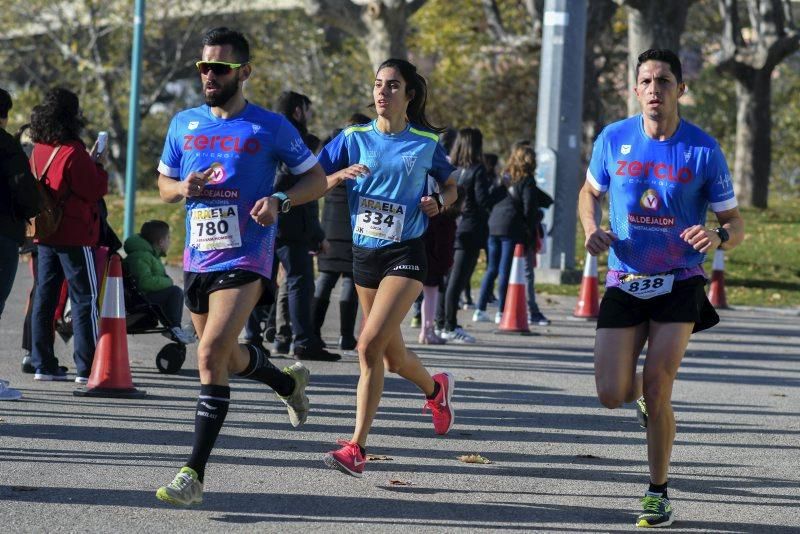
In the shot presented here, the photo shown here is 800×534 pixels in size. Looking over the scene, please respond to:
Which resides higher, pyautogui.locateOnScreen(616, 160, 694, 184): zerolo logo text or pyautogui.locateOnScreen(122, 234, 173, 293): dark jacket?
pyautogui.locateOnScreen(616, 160, 694, 184): zerolo logo text

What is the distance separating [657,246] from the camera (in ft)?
21.9

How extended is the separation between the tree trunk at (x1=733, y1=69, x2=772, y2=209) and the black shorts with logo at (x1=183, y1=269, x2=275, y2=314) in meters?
29.4

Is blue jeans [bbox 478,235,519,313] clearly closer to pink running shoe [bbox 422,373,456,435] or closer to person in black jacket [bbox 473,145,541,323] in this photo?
person in black jacket [bbox 473,145,541,323]

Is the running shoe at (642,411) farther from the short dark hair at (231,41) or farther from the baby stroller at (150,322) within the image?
the baby stroller at (150,322)

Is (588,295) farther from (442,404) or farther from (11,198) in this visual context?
(11,198)

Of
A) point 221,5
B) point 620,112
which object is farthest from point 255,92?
point 620,112

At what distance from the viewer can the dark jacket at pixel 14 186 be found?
910 cm

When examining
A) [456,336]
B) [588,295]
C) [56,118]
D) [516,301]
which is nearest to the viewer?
[56,118]

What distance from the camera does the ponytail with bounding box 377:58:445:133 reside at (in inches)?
308

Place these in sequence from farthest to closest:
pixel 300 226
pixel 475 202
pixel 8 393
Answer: pixel 475 202
pixel 300 226
pixel 8 393

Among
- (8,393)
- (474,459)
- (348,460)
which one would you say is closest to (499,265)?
(8,393)

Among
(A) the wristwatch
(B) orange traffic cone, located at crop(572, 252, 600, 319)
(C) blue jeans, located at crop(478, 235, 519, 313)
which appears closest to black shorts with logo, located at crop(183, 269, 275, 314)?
(A) the wristwatch

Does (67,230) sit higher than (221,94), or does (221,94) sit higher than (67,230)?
(221,94)

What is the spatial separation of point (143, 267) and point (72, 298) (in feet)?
3.20
